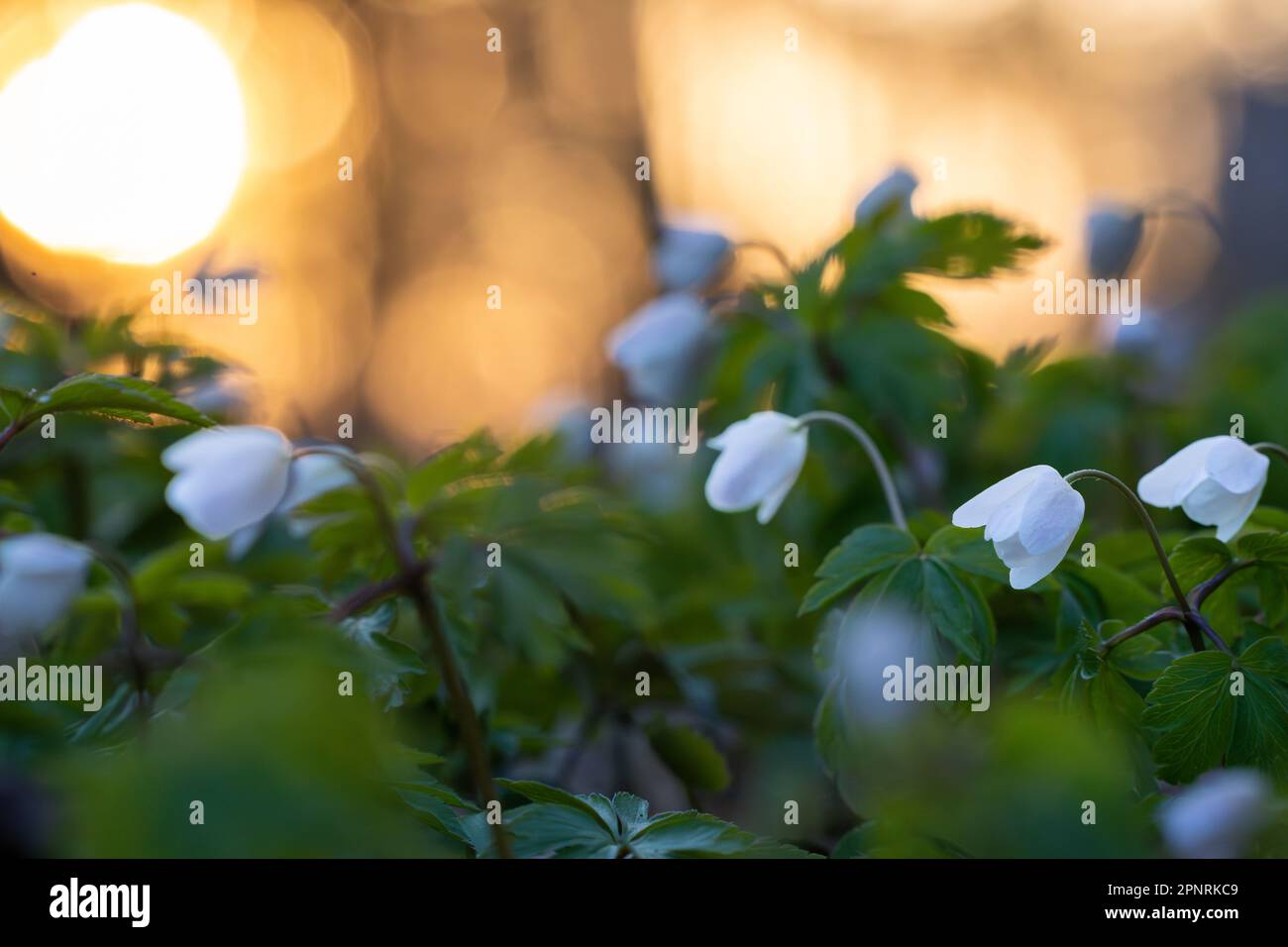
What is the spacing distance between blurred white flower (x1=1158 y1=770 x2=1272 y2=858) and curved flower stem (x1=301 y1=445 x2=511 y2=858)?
513 mm

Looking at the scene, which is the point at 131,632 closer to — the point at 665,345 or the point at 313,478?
the point at 313,478

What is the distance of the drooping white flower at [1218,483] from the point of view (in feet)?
2.78

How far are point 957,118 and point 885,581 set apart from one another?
23.5ft

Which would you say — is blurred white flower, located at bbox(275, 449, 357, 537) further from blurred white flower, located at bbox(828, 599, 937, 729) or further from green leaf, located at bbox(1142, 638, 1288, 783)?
green leaf, located at bbox(1142, 638, 1288, 783)

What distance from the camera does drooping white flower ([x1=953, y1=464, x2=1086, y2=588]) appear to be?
812mm

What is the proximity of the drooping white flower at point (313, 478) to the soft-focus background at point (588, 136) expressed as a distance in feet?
16.6

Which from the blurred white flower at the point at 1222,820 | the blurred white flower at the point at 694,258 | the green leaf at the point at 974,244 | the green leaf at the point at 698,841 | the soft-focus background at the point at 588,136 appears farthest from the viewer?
the soft-focus background at the point at 588,136

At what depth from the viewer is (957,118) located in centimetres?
730

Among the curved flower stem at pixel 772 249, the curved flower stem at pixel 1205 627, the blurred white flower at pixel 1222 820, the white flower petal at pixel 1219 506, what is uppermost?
the curved flower stem at pixel 772 249

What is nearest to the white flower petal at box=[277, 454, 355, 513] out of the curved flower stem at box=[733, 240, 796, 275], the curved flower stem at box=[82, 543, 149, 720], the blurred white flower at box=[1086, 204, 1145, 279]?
the curved flower stem at box=[82, 543, 149, 720]

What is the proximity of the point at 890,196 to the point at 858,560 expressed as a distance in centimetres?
76

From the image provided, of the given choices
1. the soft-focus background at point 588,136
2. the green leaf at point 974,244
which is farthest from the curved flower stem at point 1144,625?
the soft-focus background at point 588,136
